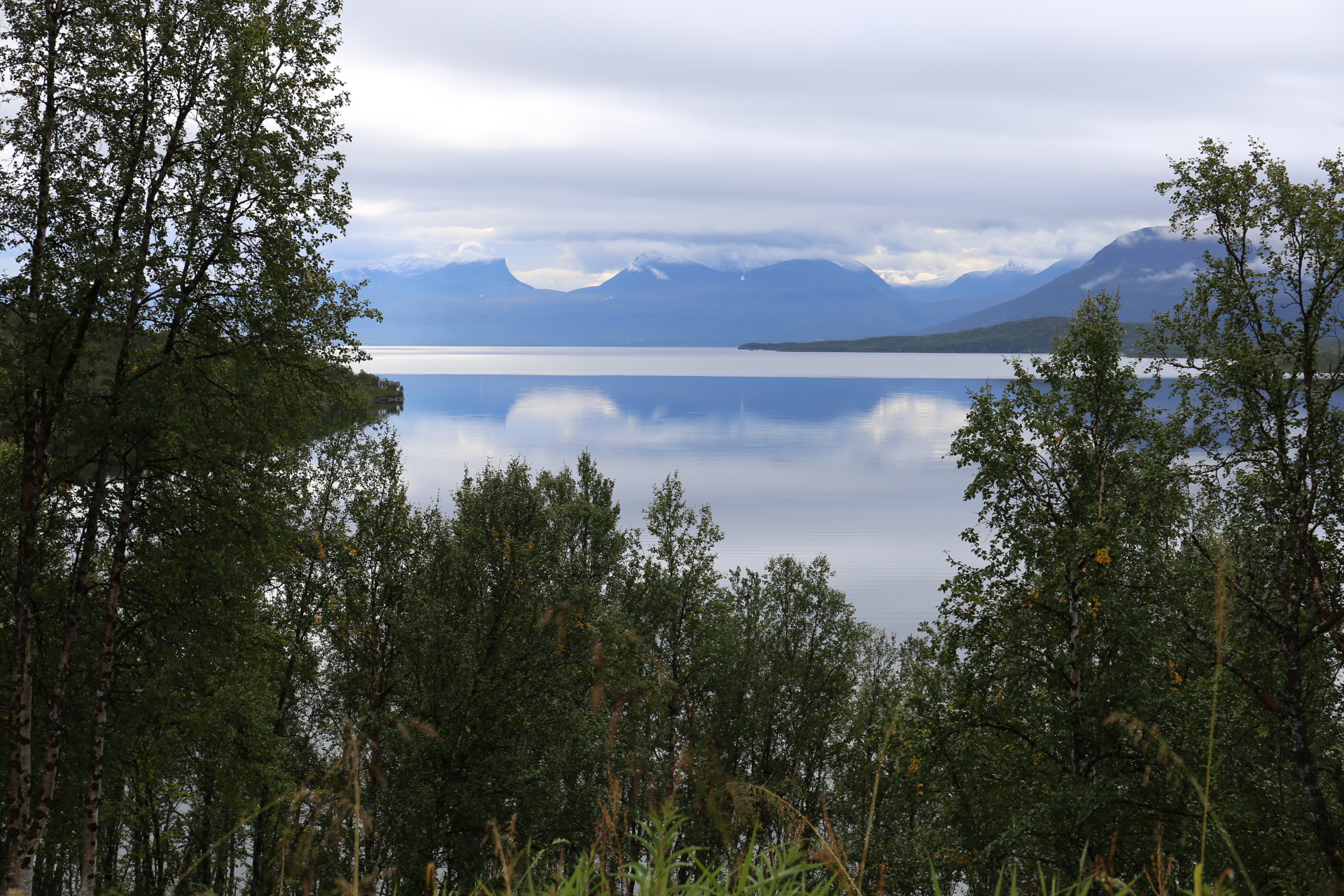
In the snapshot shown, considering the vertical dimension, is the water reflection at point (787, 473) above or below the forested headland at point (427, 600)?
below

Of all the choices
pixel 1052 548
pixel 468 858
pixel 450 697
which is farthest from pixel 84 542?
pixel 1052 548

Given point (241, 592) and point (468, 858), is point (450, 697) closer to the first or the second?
point (468, 858)

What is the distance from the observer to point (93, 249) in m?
14.0

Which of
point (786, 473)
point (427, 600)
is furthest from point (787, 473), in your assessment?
point (427, 600)

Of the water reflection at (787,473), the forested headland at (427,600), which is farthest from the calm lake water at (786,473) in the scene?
the forested headland at (427,600)

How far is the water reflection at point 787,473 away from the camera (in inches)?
2948

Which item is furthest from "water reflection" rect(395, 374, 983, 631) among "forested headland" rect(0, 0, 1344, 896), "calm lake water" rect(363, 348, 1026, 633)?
"forested headland" rect(0, 0, 1344, 896)

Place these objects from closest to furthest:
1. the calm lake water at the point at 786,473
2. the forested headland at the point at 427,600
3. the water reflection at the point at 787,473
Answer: the forested headland at the point at 427,600 → the calm lake water at the point at 786,473 → the water reflection at the point at 787,473

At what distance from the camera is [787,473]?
12438cm

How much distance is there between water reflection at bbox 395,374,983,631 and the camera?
2948 inches

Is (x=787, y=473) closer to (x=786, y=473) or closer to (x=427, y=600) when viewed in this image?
(x=786, y=473)

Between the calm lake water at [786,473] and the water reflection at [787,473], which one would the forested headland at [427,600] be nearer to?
the water reflection at [787,473]

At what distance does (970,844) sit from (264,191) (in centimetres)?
1919

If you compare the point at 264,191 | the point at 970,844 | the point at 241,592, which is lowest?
the point at 970,844
